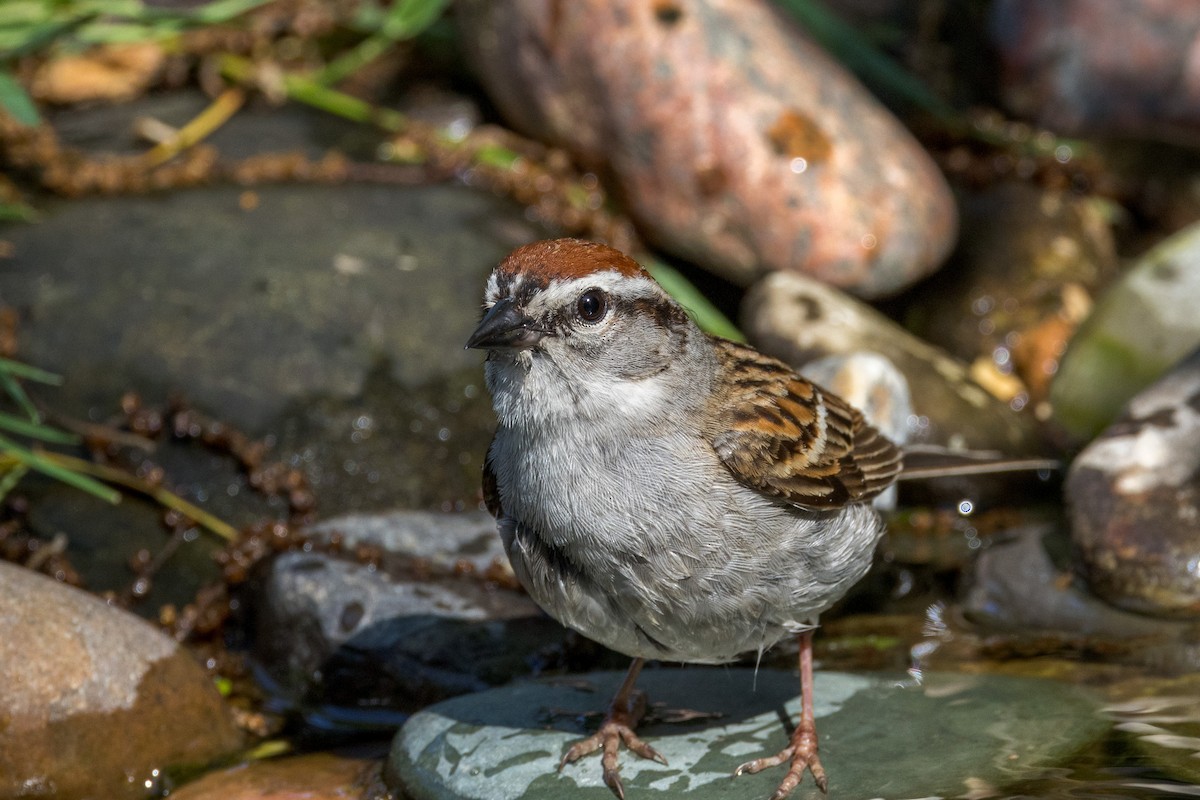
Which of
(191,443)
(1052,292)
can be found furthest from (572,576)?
(1052,292)

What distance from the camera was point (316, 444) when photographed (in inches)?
249

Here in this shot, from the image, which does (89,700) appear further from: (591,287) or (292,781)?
(591,287)

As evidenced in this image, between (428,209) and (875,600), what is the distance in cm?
334

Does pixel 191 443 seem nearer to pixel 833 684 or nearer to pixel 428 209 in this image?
pixel 428 209

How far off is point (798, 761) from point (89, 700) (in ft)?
8.09

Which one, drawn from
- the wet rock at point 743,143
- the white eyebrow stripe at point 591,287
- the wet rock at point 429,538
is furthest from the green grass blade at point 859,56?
the white eyebrow stripe at point 591,287

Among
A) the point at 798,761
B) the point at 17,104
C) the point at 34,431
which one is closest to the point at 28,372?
the point at 34,431

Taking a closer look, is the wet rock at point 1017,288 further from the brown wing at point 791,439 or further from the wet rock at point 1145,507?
the brown wing at point 791,439

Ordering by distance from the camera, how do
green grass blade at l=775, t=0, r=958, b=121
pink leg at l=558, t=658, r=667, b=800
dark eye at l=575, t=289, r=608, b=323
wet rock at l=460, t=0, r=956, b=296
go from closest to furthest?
dark eye at l=575, t=289, r=608, b=323, pink leg at l=558, t=658, r=667, b=800, wet rock at l=460, t=0, r=956, b=296, green grass blade at l=775, t=0, r=958, b=121

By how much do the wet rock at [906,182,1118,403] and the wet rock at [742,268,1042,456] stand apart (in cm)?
49

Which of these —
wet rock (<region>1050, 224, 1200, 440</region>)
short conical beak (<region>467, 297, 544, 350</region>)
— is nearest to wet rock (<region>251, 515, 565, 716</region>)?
short conical beak (<region>467, 297, 544, 350</region>)

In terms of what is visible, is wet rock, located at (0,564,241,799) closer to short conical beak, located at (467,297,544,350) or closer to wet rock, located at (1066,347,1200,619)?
short conical beak, located at (467,297,544,350)

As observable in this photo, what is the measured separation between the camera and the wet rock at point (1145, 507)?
5.48 metres

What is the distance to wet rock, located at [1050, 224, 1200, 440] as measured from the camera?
688 centimetres
